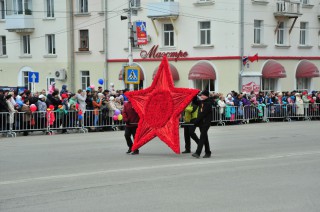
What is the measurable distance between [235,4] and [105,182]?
2959 centimetres

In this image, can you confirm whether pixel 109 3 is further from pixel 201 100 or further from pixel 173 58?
pixel 201 100

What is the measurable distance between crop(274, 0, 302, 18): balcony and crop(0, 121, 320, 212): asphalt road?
23.0 metres

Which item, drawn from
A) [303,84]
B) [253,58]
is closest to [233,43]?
[253,58]

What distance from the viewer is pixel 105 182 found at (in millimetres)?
10828

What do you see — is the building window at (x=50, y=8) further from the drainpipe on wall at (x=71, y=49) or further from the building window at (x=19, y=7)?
the drainpipe on wall at (x=71, y=49)

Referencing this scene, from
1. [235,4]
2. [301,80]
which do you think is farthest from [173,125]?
[301,80]

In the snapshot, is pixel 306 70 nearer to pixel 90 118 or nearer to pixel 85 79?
pixel 85 79

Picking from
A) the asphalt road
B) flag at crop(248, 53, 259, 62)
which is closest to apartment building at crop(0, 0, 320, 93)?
flag at crop(248, 53, 259, 62)

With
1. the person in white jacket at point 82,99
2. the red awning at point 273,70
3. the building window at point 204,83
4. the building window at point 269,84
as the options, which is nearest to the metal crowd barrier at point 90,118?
the person in white jacket at point 82,99

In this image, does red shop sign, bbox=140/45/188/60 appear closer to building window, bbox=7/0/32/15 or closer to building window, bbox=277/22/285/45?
building window, bbox=277/22/285/45

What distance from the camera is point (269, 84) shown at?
40594 millimetres

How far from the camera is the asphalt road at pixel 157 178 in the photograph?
351 inches

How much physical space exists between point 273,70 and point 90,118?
18.4m

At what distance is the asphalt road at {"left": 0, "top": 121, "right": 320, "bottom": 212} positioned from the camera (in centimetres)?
891
